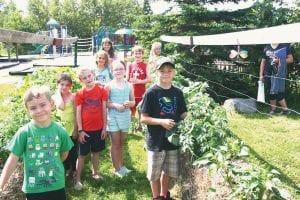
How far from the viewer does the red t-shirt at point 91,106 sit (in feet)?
15.1

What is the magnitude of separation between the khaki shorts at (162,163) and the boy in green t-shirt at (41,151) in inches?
40.8

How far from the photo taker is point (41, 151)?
2.97 m

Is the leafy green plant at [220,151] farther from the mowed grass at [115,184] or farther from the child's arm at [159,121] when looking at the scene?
the mowed grass at [115,184]

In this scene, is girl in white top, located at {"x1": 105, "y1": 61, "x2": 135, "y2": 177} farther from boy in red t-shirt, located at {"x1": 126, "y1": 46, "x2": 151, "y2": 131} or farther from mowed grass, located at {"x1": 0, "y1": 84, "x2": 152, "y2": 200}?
boy in red t-shirt, located at {"x1": 126, "y1": 46, "x2": 151, "y2": 131}

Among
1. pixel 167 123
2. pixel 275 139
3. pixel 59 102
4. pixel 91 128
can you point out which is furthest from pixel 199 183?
pixel 275 139

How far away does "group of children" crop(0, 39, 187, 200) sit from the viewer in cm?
294

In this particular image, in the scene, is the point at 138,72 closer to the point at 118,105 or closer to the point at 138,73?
the point at 138,73

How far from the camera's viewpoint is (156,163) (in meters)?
3.87

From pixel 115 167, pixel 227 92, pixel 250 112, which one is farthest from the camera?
pixel 227 92

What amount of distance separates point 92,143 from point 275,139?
3.13 metres

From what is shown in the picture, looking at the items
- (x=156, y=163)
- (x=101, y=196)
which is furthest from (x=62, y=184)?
(x=101, y=196)

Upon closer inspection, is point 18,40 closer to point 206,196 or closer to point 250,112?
point 206,196

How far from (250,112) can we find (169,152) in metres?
4.85

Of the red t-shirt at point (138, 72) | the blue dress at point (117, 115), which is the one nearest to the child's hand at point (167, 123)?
the blue dress at point (117, 115)
